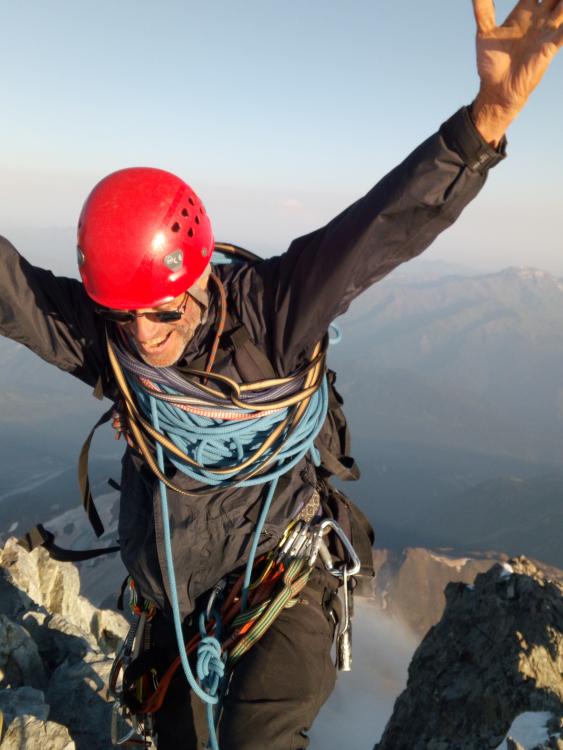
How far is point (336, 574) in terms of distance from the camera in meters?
3.52

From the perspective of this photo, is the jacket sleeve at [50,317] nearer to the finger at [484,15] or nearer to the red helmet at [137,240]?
the red helmet at [137,240]

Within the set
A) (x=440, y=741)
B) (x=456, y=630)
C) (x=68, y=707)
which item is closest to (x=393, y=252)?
(x=68, y=707)

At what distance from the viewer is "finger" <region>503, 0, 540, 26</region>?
211cm

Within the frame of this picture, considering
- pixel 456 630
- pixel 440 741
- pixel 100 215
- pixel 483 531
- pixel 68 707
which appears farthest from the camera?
pixel 483 531

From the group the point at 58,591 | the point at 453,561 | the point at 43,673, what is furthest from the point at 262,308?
the point at 453,561

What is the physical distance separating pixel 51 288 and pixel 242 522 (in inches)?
80.0

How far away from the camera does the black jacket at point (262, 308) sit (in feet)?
7.49

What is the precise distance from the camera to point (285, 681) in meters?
2.95

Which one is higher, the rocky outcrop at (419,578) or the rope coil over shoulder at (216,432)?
the rope coil over shoulder at (216,432)

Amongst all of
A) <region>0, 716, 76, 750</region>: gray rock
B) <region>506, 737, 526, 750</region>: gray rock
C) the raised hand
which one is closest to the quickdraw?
<region>0, 716, 76, 750</region>: gray rock

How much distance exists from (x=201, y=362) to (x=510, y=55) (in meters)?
2.17

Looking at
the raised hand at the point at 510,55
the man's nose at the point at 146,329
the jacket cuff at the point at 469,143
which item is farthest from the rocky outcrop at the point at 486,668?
the raised hand at the point at 510,55

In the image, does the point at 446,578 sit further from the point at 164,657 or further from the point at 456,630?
the point at 164,657

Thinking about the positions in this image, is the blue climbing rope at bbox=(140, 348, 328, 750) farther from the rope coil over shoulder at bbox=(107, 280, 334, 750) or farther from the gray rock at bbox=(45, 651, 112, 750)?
the gray rock at bbox=(45, 651, 112, 750)
